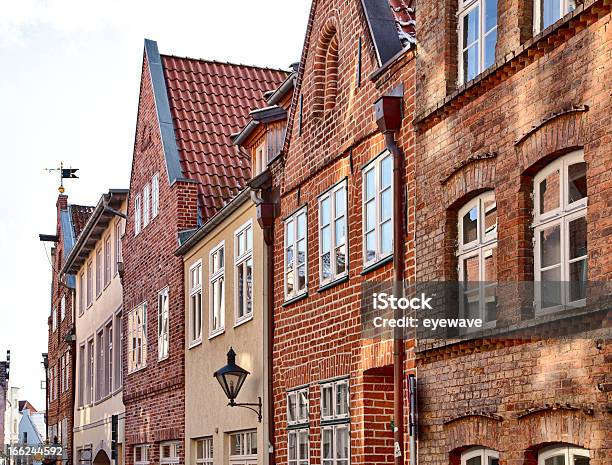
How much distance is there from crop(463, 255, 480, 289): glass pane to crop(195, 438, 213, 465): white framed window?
11.1m

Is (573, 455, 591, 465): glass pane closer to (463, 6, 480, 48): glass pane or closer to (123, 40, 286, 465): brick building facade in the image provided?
(463, 6, 480, 48): glass pane

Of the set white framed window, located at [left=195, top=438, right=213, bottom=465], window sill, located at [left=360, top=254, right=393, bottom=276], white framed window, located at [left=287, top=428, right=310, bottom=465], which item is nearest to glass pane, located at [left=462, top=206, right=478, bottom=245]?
window sill, located at [left=360, top=254, right=393, bottom=276]

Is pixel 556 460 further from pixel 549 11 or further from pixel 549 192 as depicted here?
pixel 549 11

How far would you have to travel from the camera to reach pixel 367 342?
15.3 m

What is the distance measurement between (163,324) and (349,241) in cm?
1163

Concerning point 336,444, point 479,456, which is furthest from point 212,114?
point 479,456

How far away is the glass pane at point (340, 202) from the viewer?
16.4 m

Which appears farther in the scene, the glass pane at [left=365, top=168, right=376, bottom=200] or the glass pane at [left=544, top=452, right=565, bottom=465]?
the glass pane at [left=365, top=168, right=376, bottom=200]

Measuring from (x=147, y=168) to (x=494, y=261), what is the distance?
1791 centimetres

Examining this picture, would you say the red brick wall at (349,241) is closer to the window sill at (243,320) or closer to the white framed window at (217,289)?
the window sill at (243,320)

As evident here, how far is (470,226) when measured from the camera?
12.9 meters

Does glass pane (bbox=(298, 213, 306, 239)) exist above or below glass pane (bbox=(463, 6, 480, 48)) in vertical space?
below

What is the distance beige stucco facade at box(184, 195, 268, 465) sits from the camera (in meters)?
20.0

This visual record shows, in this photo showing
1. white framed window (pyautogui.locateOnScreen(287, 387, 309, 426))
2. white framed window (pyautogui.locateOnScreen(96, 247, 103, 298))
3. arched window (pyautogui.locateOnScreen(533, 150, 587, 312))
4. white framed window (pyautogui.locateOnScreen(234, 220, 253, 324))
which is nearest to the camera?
arched window (pyautogui.locateOnScreen(533, 150, 587, 312))
